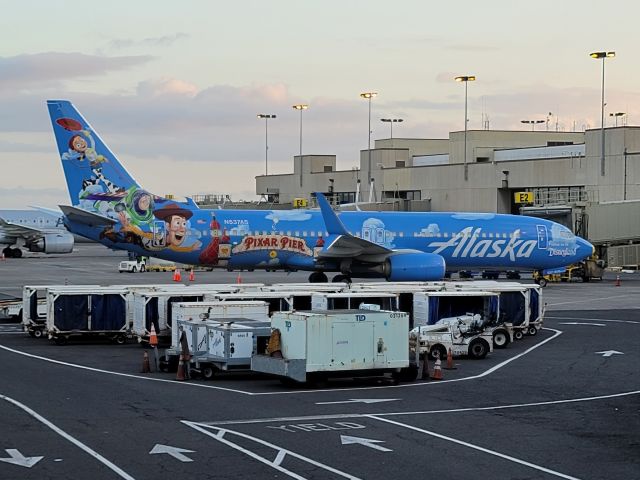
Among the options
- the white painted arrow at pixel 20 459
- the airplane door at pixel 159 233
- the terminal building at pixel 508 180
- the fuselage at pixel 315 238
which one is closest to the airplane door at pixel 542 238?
the fuselage at pixel 315 238

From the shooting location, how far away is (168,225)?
55.4 metres

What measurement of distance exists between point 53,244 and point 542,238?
172ft

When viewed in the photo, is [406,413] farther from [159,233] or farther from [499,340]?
[159,233]

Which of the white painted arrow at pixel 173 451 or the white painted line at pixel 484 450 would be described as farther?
→ the white painted arrow at pixel 173 451

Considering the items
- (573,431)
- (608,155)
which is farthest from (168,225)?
(608,155)

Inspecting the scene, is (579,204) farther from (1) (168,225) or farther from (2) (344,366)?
(2) (344,366)

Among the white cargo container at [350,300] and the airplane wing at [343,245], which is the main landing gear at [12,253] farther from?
the white cargo container at [350,300]

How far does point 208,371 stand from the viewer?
1156 inches

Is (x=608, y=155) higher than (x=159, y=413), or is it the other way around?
(x=608, y=155)

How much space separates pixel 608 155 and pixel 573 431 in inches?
2707

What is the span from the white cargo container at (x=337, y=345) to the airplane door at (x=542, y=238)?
32.3 metres

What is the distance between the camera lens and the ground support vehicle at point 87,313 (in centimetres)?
3741

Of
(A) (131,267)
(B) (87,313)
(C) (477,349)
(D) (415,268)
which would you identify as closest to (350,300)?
(C) (477,349)

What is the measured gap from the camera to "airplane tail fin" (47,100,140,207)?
180 ft
